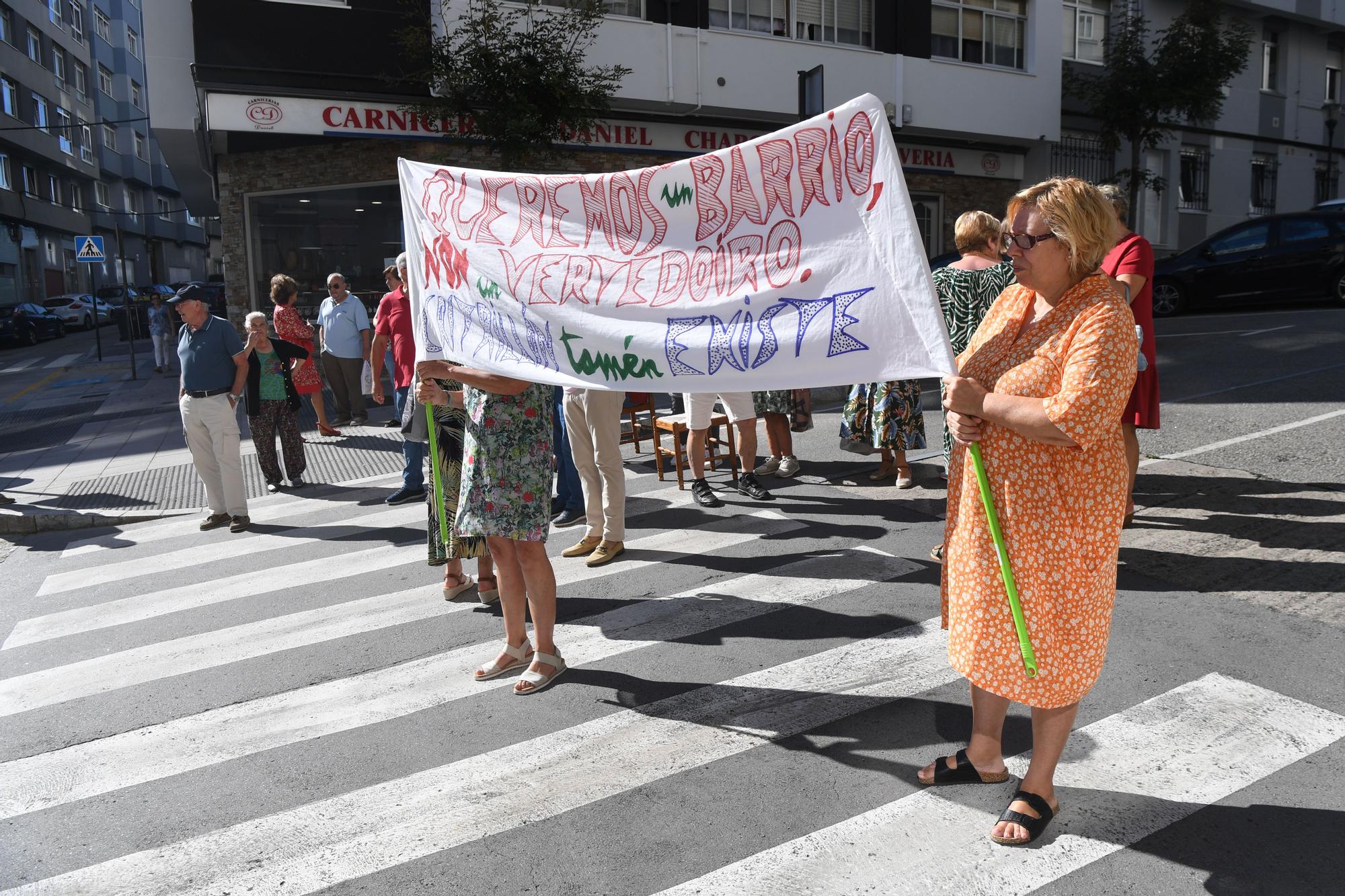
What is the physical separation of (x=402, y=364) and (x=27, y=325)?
3095cm

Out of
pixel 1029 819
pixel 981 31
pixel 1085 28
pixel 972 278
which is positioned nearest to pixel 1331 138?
pixel 1085 28

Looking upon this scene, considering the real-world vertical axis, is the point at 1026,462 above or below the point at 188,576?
above

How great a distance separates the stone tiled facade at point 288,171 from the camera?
17.2 metres

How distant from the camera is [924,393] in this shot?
40.3 ft

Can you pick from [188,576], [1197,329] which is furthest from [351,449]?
[1197,329]

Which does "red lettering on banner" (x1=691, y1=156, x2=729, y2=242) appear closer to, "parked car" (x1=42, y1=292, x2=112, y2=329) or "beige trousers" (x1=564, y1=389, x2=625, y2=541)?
"beige trousers" (x1=564, y1=389, x2=625, y2=541)

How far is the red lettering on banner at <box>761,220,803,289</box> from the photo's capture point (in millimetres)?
3588

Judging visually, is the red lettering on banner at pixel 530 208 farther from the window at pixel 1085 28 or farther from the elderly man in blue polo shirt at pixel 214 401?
the window at pixel 1085 28

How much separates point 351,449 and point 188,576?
4.57m

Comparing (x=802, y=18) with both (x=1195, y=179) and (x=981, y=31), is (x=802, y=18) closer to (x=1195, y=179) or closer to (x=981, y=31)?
(x=981, y=31)

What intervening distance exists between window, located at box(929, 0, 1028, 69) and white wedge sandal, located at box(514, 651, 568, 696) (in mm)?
20749

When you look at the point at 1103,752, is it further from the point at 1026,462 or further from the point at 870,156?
the point at 870,156

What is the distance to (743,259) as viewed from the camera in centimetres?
377

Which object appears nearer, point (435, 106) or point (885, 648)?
point (885, 648)
